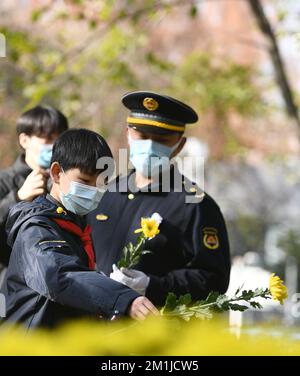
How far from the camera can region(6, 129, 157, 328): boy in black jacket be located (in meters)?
2.72

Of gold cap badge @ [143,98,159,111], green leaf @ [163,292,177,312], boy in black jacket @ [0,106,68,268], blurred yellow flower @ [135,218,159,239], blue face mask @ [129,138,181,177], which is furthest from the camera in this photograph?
boy in black jacket @ [0,106,68,268]

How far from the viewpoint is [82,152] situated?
3.24 m

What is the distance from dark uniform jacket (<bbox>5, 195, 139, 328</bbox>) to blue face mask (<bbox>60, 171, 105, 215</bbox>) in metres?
0.03

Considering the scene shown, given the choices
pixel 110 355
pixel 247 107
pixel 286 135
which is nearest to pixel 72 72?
pixel 247 107

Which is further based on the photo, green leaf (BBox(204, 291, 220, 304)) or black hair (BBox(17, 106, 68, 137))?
black hair (BBox(17, 106, 68, 137))

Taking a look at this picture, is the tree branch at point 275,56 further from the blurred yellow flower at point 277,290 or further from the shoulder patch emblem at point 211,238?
the blurred yellow flower at point 277,290

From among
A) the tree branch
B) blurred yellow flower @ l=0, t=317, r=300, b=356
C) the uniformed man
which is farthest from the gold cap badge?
the tree branch

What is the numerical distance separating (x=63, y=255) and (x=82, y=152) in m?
0.52

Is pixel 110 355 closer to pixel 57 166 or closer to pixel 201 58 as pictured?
pixel 57 166

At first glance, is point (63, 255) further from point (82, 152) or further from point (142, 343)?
point (142, 343)

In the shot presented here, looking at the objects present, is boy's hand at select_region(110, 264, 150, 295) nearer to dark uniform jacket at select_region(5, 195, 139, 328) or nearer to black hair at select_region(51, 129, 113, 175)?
dark uniform jacket at select_region(5, 195, 139, 328)

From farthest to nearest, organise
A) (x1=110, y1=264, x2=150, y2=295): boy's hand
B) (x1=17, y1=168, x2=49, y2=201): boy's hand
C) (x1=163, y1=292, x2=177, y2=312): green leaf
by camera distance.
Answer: (x1=17, y1=168, x2=49, y2=201): boy's hand, (x1=110, y1=264, x2=150, y2=295): boy's hand, (x1=163, y1=292, x2=177, y2=312): green leaf

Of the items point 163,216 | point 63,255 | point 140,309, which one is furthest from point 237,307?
point 163,216
